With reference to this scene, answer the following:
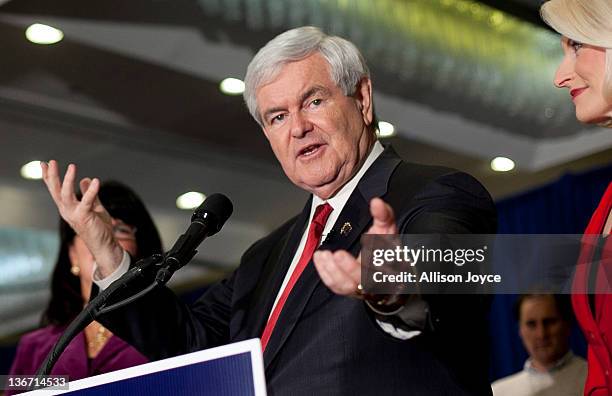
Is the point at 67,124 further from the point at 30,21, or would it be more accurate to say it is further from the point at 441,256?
the point at 441,256

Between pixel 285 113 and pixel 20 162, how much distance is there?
159 inches

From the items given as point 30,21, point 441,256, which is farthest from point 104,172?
point 441,256

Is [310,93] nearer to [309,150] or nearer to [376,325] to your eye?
[309,150]

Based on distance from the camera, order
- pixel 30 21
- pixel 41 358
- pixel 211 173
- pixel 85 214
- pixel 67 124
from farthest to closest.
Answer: pixel 211 173, pixel 67 124, pixel 30 21, pixel 41 358, pixel 85 214

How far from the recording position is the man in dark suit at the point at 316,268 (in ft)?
5.48

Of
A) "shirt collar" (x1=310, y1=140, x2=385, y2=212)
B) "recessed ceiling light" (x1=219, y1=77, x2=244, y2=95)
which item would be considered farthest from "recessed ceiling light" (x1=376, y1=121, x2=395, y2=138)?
"shirt collar" (x1=310, y1=140, x2=385, y2=212)

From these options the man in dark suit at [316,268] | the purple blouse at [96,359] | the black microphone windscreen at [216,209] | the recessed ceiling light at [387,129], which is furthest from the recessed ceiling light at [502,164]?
the black microphone windscreen at [216,209]

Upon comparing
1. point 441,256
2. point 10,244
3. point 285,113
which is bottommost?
point 441,256

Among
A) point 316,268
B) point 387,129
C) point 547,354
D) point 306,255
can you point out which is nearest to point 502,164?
point 387,129

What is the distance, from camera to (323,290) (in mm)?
1771

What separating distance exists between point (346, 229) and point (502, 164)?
14.7ft

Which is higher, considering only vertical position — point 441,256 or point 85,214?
point 85,214

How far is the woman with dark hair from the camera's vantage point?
2809mm

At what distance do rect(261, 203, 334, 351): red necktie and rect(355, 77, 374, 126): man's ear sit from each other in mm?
216
